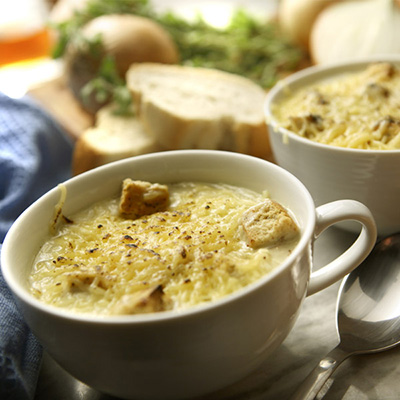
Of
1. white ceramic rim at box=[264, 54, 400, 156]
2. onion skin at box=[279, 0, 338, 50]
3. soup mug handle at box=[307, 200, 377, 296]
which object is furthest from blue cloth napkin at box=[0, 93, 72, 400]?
A: onion skin at box=[279, 0, 338, 50]

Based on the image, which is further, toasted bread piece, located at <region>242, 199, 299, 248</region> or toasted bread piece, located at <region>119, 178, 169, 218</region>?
toasted bread piece, located at <region>119, 178, 169, 218</region>

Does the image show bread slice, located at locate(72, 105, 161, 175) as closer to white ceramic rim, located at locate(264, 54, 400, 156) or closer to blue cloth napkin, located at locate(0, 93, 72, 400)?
blue cloth napkin, located at locate(0, 93, 72, 400)

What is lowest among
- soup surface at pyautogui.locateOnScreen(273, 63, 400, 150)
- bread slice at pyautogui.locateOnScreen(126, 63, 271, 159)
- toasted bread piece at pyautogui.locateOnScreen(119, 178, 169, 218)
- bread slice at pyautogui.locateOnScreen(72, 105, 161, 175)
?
bread slice at pyautogui.locateOnScreen(72, 105, 161, 175)

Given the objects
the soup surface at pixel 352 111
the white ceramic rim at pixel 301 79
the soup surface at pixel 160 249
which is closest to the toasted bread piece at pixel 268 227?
the soup surface at pixel 160 249

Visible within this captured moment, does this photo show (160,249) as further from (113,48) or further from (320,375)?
(113,48)

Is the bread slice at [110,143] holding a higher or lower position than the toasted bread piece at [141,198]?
lower

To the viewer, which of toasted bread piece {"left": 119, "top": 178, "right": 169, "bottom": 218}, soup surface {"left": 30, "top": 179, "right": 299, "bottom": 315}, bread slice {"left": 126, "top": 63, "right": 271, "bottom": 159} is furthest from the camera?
bread slice {"left": 126, "top": 63, "right": 271, "bottom": 159}

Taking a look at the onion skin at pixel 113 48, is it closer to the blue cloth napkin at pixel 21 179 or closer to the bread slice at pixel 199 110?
the bread slice at pixel 199 110
